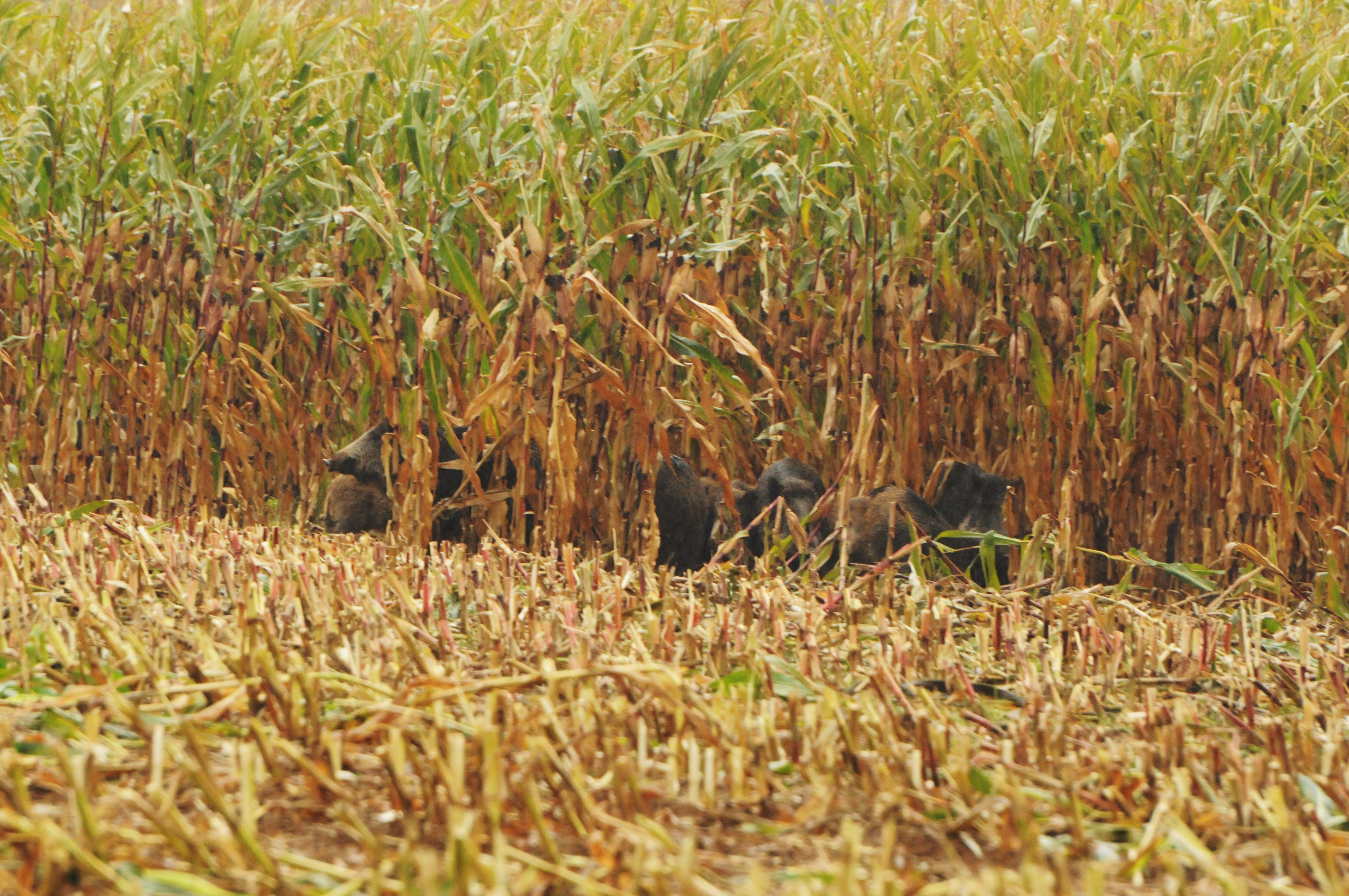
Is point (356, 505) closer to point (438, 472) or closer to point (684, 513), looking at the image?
point (438, 472)

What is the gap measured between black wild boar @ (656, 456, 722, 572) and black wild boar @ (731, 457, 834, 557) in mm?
79

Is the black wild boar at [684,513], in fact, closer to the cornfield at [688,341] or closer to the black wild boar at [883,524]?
the cornfield at [688,341]

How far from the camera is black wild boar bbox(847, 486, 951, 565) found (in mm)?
3375

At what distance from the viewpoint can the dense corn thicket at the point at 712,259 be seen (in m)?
3.46

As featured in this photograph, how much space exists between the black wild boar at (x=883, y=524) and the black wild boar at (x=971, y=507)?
0.23 feet

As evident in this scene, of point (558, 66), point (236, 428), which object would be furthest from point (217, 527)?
point (558, 66)

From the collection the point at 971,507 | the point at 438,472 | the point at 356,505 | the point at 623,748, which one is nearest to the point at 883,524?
the point at 971,507

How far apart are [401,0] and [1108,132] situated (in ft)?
8.14

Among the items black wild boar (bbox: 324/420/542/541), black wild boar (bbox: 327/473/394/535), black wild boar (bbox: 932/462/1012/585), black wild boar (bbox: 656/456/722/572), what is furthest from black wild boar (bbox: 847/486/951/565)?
black wild boar (bbox: 327/473/394/535)

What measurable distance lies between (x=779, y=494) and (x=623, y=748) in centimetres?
195

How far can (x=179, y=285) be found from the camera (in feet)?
13.5

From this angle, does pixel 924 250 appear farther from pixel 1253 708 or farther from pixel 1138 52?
pixel 1253 708

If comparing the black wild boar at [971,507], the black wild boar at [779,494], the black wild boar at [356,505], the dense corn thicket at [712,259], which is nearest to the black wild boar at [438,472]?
the black wild boar at [356,505]

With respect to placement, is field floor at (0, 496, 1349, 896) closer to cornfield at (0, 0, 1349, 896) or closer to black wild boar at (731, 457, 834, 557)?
cornfield at (0, 0, 1349, 896)
